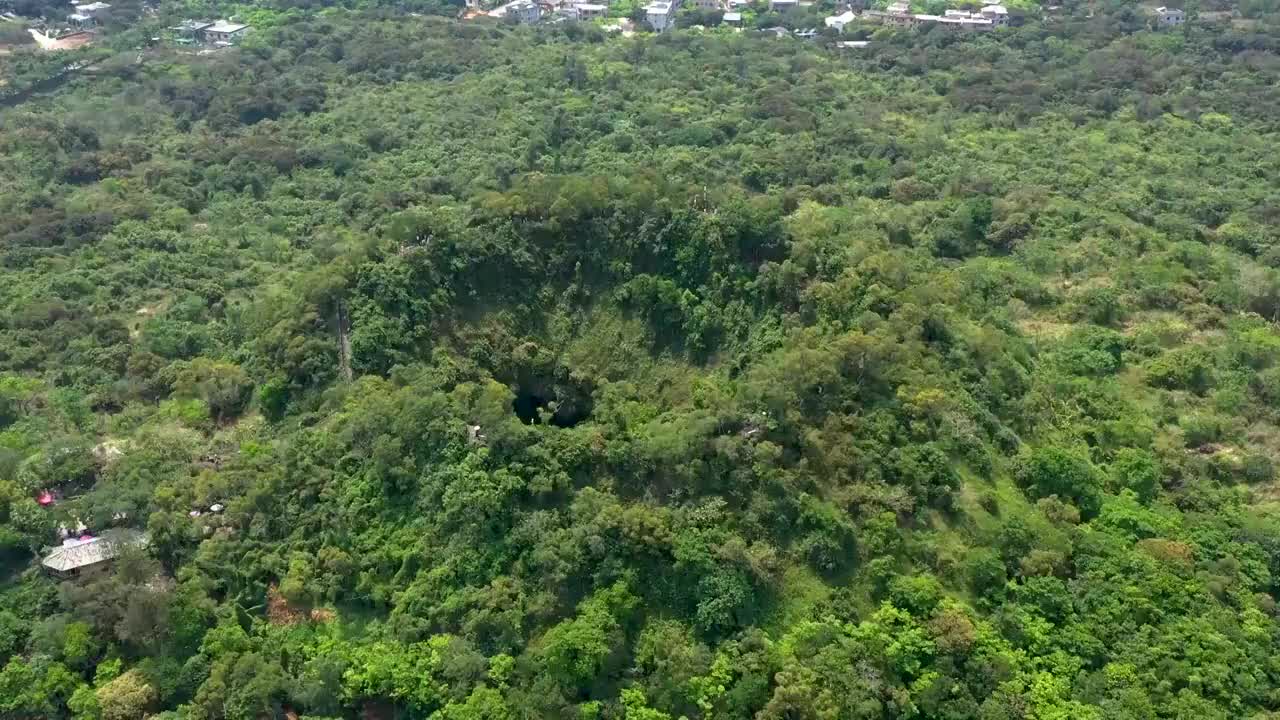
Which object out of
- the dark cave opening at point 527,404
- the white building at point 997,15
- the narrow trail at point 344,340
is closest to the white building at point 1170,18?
the white building at point 997,15

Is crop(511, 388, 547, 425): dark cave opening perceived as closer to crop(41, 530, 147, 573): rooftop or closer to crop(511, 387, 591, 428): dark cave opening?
crop(511, 387, 591, 428): dark cave opening

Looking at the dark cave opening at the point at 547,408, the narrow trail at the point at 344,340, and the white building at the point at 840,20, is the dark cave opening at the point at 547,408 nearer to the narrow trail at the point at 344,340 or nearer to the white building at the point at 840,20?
the narrow trail at the point at 344,340

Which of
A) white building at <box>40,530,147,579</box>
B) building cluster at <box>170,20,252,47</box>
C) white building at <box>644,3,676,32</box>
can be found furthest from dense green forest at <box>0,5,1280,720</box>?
white building at <box>644,3,676,32</box>

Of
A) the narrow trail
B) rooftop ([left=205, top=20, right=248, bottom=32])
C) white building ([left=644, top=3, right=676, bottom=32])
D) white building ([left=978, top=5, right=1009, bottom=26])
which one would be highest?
rooftop ([left=205, top=20, right=248, bottom=32])

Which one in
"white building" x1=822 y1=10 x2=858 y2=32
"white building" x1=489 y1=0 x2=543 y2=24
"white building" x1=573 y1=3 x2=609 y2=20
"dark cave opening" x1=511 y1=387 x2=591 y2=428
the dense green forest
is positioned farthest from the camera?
"white building" x1=573 y1=3 x2=609 y2=20

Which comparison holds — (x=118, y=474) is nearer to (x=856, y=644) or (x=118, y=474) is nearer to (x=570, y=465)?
(x=570, y=465)

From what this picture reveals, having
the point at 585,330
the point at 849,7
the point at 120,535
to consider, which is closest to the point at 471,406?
the point at 585,330
